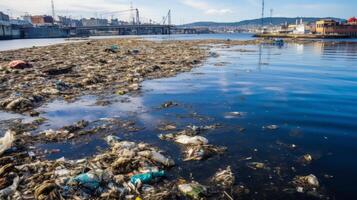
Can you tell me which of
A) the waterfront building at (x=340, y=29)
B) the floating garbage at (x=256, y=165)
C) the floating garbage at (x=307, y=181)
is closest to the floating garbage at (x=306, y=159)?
the floating garbage at (x=307, y=181)

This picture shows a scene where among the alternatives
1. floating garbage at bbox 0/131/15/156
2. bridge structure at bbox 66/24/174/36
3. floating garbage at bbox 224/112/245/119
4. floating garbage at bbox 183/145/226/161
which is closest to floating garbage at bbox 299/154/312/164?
floating garbage at bbox 183/145/226/161

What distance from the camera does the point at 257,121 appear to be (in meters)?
8.23

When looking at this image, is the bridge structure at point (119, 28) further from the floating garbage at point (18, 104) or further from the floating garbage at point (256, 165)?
the floating garbage at point (256, 165)

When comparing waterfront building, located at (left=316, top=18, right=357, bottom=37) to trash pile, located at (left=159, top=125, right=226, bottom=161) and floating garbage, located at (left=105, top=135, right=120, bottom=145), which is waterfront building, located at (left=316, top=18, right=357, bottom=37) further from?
floating garbage, located at (left=105, top=135, right=120, bottom=145)

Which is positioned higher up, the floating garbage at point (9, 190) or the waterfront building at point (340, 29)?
the waterfront building at point (340, 29)

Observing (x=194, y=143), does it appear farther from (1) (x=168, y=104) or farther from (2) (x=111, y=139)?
(1) (x=168, y=104)

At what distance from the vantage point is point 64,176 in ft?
16.4

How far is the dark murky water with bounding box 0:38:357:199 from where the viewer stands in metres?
5.32

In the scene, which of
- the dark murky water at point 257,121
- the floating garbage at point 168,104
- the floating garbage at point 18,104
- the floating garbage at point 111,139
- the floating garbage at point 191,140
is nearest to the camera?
the dark murky water at point 257,121

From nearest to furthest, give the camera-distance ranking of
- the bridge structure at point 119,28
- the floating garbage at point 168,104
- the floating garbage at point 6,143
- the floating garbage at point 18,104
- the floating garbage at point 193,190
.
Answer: the floating garbage at point 193,190 < the floating garbage at point 6,143 < the floating garbage at point 18,104 < the floating garbage at point 168,104 < the bridge structure at point 119,28

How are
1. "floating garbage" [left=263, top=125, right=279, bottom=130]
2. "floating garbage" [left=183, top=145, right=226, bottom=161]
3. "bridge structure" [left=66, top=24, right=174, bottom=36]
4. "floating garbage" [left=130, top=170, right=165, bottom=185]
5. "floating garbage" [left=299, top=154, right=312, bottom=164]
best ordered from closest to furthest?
"floating garbage" [left=130, top=170, right=165, bottom=185] → "floating garbage" [left=299, top=154, right=312, bottom=164] → "floating garbage" [left=183, top=145, right=226, bottom=161] → "floating garbage" [left=263, top=125, right=279, bottom=130] → "bridge structure" [left=66, top=24, right=174, bottom=36]

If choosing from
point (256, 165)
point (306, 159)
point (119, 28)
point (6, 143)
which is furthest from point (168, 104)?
point (119, 28)

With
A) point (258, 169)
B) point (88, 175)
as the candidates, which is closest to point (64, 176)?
point (88, 175)

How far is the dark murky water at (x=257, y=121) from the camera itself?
5.32m
